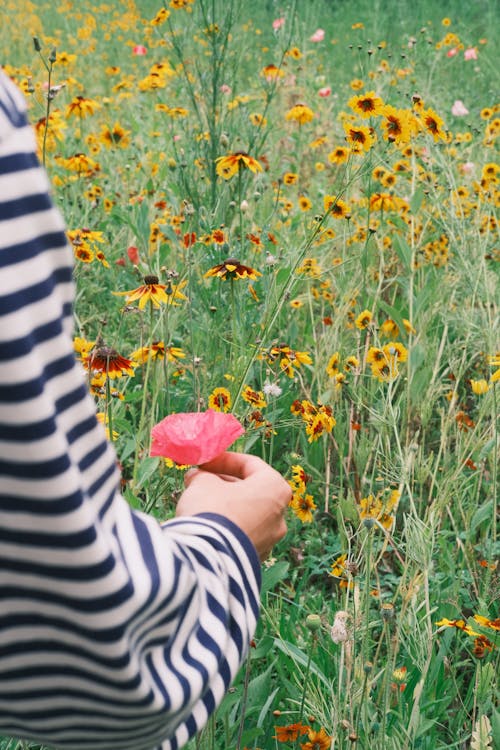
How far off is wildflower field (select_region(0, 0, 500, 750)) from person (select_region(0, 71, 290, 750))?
1.24ft

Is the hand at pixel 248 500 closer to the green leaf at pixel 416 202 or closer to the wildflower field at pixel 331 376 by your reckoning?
the wildflower field at pixel 331 376

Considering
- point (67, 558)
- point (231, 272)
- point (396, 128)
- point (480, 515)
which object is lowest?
point (480, 515)

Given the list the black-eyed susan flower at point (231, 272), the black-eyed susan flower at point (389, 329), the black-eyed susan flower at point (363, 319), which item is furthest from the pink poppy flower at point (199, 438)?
the black-eyed susan flower at point (389, 329)

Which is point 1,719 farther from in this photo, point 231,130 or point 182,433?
point 231,130

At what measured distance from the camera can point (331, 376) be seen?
5.23 ft

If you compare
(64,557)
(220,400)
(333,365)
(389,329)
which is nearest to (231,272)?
(220,400)

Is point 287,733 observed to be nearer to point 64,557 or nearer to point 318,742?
point 318,742

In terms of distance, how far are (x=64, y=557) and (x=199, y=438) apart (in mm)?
222

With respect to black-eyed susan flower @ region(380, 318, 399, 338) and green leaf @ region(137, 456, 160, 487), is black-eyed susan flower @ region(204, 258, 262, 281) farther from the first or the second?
black-eyed susan flower @ region(380, 318, 399, 338)

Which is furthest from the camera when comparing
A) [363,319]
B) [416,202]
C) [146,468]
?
[416,202]

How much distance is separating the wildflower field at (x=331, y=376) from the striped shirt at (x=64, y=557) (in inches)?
15.2

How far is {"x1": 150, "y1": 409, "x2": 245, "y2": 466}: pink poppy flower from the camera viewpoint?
595 millimetres

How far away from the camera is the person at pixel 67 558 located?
37 centimetres

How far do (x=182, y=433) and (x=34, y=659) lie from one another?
222 millimetres
